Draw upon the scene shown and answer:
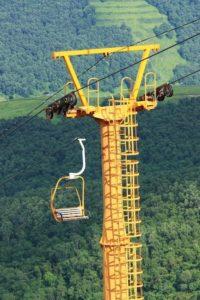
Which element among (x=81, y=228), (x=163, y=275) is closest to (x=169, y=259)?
(x=163, y=275)

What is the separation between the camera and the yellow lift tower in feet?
139

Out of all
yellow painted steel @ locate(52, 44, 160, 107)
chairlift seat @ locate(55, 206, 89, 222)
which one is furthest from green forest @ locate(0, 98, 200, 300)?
yellow painted steel @ locate(52, 44, 160, 107)

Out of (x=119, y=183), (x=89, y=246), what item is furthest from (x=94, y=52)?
(x=89, y=246)

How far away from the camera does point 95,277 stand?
132m

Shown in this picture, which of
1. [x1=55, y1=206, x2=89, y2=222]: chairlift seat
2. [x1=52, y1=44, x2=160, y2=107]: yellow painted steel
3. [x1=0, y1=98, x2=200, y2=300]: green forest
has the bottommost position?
[x1=0, y1=98, x2=200, y2=300]: green forest

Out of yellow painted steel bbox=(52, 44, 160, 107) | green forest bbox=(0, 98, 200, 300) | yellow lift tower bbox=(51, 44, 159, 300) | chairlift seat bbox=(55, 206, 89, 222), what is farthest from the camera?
green forest bbox=(0, 98, 200, 300)

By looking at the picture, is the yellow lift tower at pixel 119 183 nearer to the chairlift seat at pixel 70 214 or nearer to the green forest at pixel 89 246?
the chairlift seat at pixel 70 214

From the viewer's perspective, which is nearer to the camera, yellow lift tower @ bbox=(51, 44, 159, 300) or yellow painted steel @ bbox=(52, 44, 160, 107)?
yellow painted steel @ bbox=(52, 44, 160, 107)

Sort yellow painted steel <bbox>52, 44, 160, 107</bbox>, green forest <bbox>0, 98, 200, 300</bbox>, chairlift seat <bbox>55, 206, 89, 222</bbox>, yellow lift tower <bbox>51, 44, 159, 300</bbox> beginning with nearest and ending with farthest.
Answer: yellow painted steel <bbox>52, 44, 160, 107</bbox>
yellow lift tower <bbox>51, 44, 159, 300</bbox>
chairlift seat <bbox>55, 206, 89, 222</bbox>
green forest <bbox>0, 98, 200, 300</bbox>

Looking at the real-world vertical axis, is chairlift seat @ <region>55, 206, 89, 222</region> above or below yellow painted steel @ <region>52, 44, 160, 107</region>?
below

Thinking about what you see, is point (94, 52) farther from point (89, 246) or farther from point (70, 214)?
point (89, 246)

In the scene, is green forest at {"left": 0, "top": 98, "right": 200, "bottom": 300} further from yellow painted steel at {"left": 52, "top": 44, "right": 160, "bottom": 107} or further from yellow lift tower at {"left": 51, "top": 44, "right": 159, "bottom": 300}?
yellow painted steel at {"left": 52, "top": 44, "right": 160, "bottom": 107}

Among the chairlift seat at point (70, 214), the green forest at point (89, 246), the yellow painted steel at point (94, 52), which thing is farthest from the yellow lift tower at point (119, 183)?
the green forest at point (89, 246)

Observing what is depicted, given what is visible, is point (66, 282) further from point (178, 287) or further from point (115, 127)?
point (115, 127)
